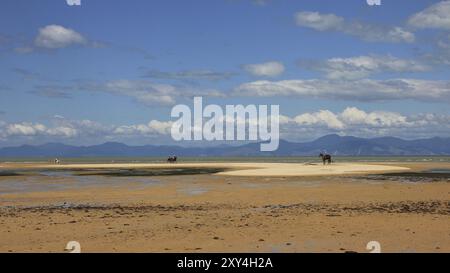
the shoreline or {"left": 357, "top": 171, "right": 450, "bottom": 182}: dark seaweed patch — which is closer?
{"left": 357, "top": 171, "right": 450, "bottom": 182}: dark seaweed patch

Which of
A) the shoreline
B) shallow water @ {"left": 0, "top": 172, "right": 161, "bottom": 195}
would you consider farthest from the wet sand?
the shoreline

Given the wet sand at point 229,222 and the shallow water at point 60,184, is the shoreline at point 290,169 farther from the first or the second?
the wet sand at point 229,222

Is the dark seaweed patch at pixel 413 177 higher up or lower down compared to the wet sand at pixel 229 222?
lower down

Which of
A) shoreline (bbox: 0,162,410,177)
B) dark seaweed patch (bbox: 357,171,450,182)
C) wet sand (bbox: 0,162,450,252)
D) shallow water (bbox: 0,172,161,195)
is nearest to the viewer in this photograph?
wet sand (bbox: 0,162,450,252)

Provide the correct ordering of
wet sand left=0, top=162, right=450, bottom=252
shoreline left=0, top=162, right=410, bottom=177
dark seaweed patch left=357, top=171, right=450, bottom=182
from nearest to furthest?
wet sand left=0, top=162, right=450, bottom=252, dark seaweed patch left=357, top=171, right=450, bottom=182, shoreline left=0, top=162, right=410, bottom=177

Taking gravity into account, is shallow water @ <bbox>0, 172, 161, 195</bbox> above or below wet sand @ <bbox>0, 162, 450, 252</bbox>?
below

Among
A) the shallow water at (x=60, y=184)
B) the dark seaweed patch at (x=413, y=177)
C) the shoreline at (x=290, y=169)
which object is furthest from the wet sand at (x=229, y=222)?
the shoreline at (x=290, y=169)

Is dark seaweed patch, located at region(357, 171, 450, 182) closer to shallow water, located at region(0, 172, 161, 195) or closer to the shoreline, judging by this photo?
the shoreline

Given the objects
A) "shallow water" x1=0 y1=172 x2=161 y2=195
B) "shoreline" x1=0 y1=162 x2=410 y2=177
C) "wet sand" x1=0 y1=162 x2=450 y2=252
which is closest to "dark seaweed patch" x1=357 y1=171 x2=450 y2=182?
"shoreline" x1=0 y1=162 x2=410 y2=177
